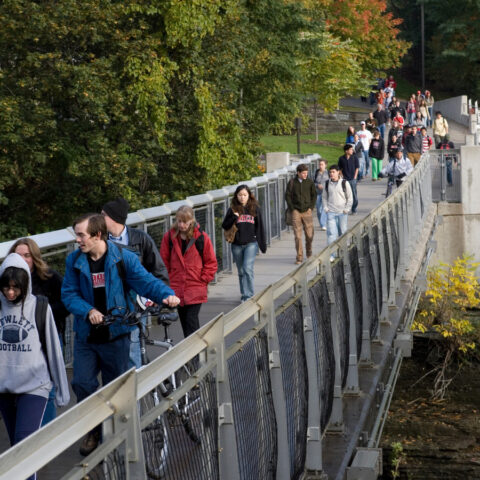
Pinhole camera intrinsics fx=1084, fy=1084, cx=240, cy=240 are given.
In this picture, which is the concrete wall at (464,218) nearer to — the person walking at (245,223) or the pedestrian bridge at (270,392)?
the person walking at (245,223)

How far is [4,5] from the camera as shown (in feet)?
82.5

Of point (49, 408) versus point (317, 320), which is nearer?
point (49, 408)

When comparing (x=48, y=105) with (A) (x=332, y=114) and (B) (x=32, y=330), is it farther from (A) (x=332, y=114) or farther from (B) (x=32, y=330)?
(A) (x=332, y=114)

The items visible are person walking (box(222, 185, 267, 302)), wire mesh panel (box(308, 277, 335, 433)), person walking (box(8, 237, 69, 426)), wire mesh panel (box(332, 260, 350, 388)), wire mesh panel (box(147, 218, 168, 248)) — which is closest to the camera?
wire mesh panel (box(308, 277, 335, 433))

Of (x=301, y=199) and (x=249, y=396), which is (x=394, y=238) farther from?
(x=249, y=396)

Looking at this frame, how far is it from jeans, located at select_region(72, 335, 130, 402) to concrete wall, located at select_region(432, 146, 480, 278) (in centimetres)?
2452

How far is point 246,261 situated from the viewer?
13.6m

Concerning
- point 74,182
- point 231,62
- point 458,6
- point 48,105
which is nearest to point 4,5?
point 48,105

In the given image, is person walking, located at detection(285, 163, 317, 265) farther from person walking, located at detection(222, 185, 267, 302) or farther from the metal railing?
the metal railing

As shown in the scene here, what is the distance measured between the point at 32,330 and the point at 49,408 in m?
0.74

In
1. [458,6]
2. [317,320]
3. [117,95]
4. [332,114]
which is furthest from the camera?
[458,6]

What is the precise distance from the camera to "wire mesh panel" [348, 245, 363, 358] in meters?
8.61

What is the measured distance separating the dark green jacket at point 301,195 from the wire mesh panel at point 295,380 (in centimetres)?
1085

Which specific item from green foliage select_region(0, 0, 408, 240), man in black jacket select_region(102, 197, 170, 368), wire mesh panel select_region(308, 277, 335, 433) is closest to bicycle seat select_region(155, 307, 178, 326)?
man in black jacket select_region(102, 197, 170, 368)
